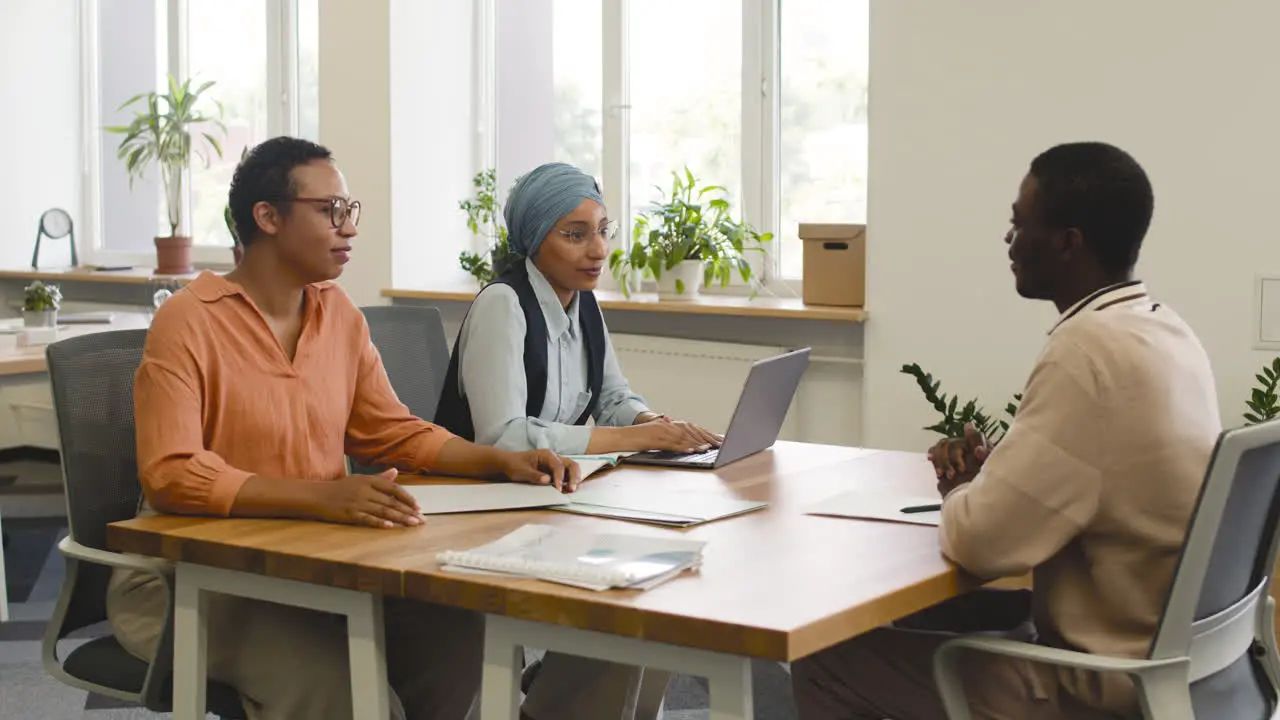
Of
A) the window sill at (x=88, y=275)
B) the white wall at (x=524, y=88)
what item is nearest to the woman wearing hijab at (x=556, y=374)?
the white wall at (x=524, y=88)

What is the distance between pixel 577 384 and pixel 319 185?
26.8 inches

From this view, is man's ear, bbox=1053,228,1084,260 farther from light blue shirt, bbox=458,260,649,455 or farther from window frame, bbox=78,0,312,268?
window frame, bbox=78,0,312,268

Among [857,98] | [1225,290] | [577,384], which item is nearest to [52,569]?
[577,384]

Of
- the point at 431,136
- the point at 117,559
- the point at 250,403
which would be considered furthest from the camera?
the point at 431,136

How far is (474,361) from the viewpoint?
251 cm

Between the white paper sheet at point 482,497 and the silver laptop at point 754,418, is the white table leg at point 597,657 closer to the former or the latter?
the white paper sheet at point 482,497

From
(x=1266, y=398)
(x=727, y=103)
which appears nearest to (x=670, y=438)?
(x=1266, y=398)

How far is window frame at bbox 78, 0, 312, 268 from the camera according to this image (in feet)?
20.0

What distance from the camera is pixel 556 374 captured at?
8.73 ft

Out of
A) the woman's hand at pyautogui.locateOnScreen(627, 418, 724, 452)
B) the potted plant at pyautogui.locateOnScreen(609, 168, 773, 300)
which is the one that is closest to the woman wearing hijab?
the woman's hand at pyautogui.locateOnScreen(627, 418, 724, 452)

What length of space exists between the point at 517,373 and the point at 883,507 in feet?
2.40

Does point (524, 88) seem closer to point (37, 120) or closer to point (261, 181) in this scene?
point (37, 120)

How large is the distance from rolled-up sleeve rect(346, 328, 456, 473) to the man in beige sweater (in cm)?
100

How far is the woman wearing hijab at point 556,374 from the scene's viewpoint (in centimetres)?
245
